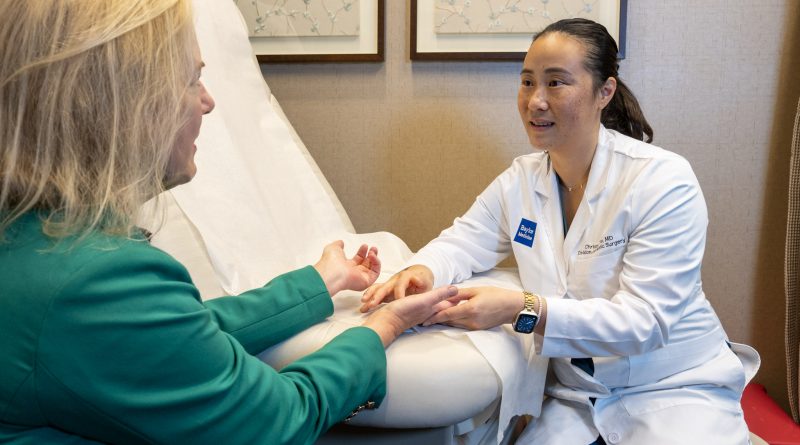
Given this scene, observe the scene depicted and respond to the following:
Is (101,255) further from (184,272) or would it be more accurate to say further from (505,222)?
(505,222)

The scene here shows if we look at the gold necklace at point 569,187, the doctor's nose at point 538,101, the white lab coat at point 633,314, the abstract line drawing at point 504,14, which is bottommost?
the white lab coat at point 633,314

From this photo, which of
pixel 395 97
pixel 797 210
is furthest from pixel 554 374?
pixel 395 97

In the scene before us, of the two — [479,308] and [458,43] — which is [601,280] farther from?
→ [458,43]

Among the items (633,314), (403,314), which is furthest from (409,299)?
(633,314)

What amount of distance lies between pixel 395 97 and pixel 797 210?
44.6 inches

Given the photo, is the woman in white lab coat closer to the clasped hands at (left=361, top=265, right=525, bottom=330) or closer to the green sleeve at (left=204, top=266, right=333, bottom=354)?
the clasped hands at (left=361, top=265, right=525, bottom=330)

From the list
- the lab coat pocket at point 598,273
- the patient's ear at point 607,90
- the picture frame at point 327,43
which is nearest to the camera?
the lab coat pocket at point 598,273

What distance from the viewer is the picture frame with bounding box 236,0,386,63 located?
79.5 inches

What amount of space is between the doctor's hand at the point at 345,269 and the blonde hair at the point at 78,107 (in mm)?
593

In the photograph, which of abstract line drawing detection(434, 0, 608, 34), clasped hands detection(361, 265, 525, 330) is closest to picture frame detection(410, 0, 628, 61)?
abstract line drawing detection(434, 0, 608, 34)

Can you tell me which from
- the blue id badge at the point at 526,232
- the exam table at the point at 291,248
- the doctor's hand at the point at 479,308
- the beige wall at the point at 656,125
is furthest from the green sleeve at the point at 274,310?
the beige wall at the point at 656,125

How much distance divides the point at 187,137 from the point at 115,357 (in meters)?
0.28

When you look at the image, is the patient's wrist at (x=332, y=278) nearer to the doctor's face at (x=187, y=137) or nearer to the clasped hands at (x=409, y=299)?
the clasped hands at (x=409, y=299)

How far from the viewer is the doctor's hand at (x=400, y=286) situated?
1295mm
